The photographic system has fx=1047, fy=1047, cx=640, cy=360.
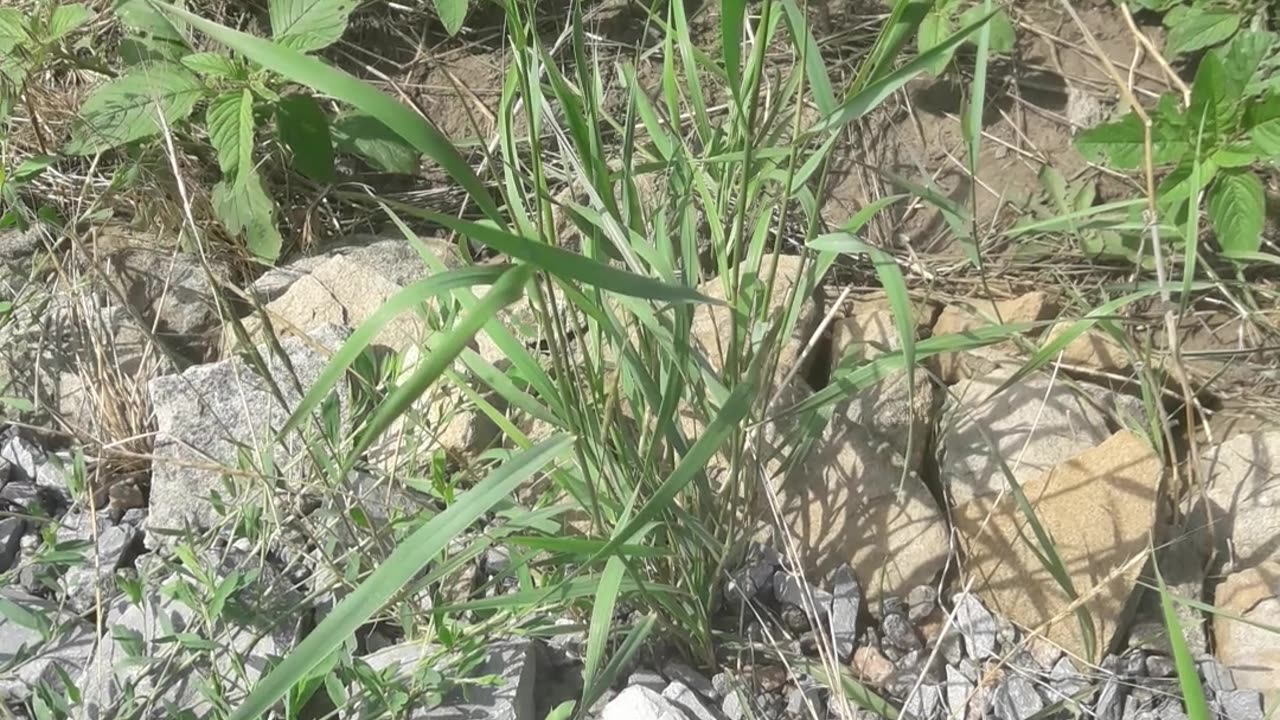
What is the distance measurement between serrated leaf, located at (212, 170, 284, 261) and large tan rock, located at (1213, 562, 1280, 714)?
1.36m

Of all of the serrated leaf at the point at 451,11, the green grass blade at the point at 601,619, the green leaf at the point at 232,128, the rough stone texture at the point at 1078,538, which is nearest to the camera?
the green grass blade at the point at 601,619

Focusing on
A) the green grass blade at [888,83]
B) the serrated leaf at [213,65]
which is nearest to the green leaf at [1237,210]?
the green grass blade at [888,83]

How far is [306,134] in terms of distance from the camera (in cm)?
159

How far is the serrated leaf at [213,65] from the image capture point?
1528 mm

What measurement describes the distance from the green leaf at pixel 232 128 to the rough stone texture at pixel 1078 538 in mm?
1131

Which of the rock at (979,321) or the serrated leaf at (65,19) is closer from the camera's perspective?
the rock at (979,321)

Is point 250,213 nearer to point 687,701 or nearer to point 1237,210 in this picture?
point 687,701

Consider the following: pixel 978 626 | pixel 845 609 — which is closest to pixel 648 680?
pixel 845 609

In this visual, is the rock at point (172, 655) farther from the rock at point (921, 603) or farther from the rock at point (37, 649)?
the rock at point (921, 603)

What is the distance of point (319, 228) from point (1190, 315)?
4.35 feet

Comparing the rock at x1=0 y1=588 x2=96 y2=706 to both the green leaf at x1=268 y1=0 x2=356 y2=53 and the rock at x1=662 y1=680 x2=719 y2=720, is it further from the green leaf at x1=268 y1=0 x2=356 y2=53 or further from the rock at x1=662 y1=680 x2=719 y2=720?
the green leaf at x1=268 y1=0 x2=356 y2=53

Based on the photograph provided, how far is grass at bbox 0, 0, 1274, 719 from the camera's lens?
0.70 metres

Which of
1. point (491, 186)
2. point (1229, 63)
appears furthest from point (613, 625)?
point (1229, 63)

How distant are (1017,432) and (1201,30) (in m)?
0.73
